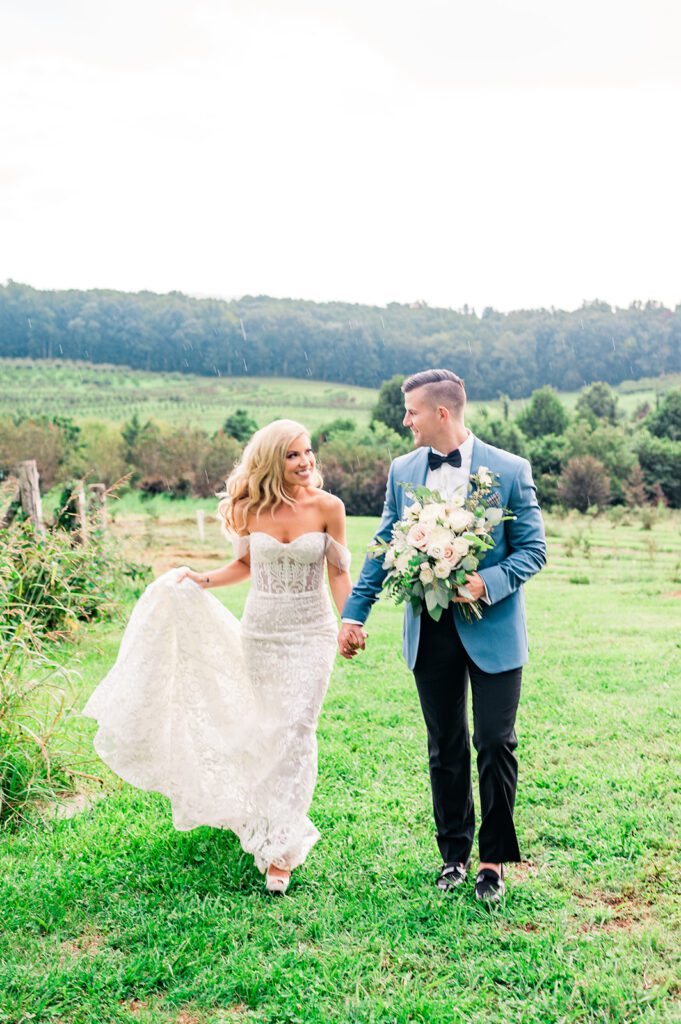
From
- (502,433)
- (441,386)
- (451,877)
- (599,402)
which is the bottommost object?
(451,877)

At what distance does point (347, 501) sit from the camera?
3136 centimetres

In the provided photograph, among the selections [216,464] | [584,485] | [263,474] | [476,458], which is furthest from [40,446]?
[476,458]

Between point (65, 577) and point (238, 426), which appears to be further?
point (238, 426)

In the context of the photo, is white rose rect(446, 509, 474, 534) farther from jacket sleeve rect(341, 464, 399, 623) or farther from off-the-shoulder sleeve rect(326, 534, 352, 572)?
off-the-shoulder sleeve rect(326, 534, 352, 572)

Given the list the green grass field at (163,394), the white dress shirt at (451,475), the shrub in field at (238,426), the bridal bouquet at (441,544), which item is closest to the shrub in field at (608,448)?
the green grass field at (163,394)

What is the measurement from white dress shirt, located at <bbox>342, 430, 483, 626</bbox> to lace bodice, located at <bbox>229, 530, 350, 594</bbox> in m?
0.45

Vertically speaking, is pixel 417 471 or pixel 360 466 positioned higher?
pixel 417 471

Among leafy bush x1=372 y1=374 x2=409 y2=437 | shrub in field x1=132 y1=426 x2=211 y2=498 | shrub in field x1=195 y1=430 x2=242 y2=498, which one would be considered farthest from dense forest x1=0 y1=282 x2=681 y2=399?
shrub in field x1=195 y1=430 x2=242 y2=498

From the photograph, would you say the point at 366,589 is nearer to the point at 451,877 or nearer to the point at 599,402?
the point at 451,877

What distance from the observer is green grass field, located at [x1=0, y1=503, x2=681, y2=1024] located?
3.13 m

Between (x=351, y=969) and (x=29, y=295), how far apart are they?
4498 centimetres

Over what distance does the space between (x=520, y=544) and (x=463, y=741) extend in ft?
3.17

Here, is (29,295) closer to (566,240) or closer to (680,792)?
(566,240)

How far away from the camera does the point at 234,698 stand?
4.44m
